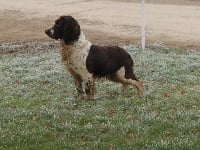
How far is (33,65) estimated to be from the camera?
1947 centimetres

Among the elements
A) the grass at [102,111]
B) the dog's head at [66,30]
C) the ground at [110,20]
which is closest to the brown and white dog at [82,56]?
the dog's head at [66,30]

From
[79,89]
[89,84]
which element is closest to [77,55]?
[89,84]

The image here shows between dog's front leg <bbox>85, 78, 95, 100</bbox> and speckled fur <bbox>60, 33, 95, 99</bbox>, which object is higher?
speckled fur <bbox>60, 33, 95, 99</bbox>

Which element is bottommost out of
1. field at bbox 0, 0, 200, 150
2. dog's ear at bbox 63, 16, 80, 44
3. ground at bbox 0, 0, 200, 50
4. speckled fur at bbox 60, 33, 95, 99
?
ground at bbox 0, 0, 200, 50

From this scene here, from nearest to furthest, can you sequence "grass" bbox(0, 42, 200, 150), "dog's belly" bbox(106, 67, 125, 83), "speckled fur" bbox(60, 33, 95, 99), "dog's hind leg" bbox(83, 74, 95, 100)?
1. "grass" bbox(0, 42, 200, 150)
2. "speckled fur" bbox(60, 33, 95, 99)
3. "dog's hind leg" bbox(83, 74, 95, 100)
4. "dog's belly" bbox(106, 67, 125, 83)

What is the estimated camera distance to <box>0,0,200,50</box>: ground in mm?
27109

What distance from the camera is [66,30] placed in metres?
12.1

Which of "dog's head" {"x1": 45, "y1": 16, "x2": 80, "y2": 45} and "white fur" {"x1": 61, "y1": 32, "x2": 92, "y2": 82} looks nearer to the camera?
"dog's head" {"x1": 45, "y1": 16, "x2": 80, "y2": 45}

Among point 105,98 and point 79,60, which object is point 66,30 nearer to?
point 79,60

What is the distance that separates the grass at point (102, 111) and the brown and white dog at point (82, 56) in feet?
1.75

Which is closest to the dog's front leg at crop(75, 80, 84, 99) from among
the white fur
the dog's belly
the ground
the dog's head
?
the white fur

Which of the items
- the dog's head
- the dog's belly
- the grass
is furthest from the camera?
the dog's belly

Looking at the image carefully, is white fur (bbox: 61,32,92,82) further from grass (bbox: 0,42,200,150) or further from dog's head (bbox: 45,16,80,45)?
grass (bbox: 0,42,200,150)

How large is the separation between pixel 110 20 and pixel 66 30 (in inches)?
887
